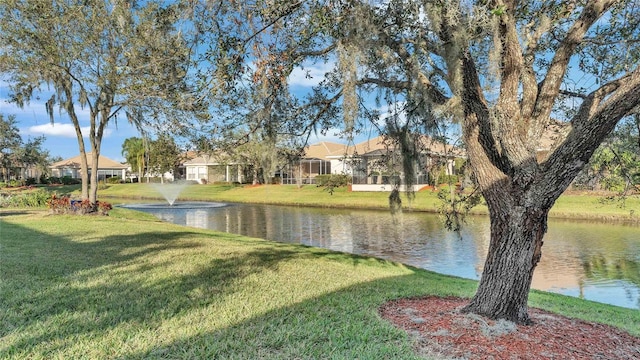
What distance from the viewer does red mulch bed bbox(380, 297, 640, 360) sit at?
341cm

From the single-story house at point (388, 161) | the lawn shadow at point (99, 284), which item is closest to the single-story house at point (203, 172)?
the lawn shadow at point (99, 284)

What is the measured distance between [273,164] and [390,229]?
12.4 meters

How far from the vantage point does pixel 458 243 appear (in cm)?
1385

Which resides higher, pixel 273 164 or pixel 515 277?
pixel 273 164

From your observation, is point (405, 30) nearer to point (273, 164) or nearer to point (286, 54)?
Answer: point (286, 54)

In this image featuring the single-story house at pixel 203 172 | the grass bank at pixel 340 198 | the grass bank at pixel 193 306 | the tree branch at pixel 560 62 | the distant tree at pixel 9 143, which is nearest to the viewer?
the grass bank at pixel 193 306

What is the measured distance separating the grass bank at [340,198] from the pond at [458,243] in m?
1.26

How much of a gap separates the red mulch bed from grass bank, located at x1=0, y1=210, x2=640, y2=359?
0.27 m

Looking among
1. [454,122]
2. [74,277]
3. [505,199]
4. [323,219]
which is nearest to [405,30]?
[454,122]

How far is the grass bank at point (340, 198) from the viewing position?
1945 centimetres

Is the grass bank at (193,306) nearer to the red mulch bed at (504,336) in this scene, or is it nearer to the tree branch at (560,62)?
the red mulch bed at (504,336)

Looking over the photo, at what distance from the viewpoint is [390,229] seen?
17.0 metres

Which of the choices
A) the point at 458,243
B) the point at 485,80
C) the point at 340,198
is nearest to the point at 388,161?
the point at 485,80

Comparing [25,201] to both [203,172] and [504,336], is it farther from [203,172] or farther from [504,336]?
[203,172]
